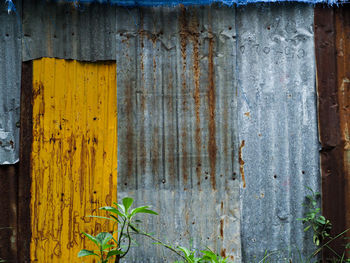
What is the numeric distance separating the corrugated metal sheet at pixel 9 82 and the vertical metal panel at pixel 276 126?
2354 mm

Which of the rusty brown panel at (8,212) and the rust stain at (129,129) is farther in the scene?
the rust stain at (129,129)

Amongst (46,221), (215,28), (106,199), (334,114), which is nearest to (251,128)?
(334,114)

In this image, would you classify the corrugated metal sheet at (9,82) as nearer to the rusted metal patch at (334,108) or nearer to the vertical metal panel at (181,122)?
the vertical metal panel at (181,122)

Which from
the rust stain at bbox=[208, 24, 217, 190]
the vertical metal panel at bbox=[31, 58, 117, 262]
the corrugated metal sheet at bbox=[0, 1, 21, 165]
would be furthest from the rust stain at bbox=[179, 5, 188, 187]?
the corrugated metal sheet at bbox=[0, 1, 21, 165]

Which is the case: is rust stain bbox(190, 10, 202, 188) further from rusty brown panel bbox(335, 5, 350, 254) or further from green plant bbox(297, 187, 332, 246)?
rusty brown panel bbox(335, 5, 350, 254)

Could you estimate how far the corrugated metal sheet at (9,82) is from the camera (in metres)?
3.40

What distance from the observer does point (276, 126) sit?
3.55 meters

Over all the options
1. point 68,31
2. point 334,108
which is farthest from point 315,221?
point 68,31

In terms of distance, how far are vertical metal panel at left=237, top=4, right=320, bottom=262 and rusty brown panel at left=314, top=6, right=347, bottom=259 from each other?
3.4 inches

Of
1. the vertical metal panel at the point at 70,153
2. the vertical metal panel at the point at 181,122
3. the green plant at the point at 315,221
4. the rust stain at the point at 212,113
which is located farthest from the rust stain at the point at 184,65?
the green plant at the point at 315,221

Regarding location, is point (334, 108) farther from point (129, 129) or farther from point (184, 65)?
point (129, 129)

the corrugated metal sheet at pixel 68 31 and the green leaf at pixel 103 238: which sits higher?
the corrugated metal sheet at pixel 68 31

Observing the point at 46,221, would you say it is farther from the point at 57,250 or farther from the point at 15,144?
the point at 15,144

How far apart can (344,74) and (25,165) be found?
355 cm
